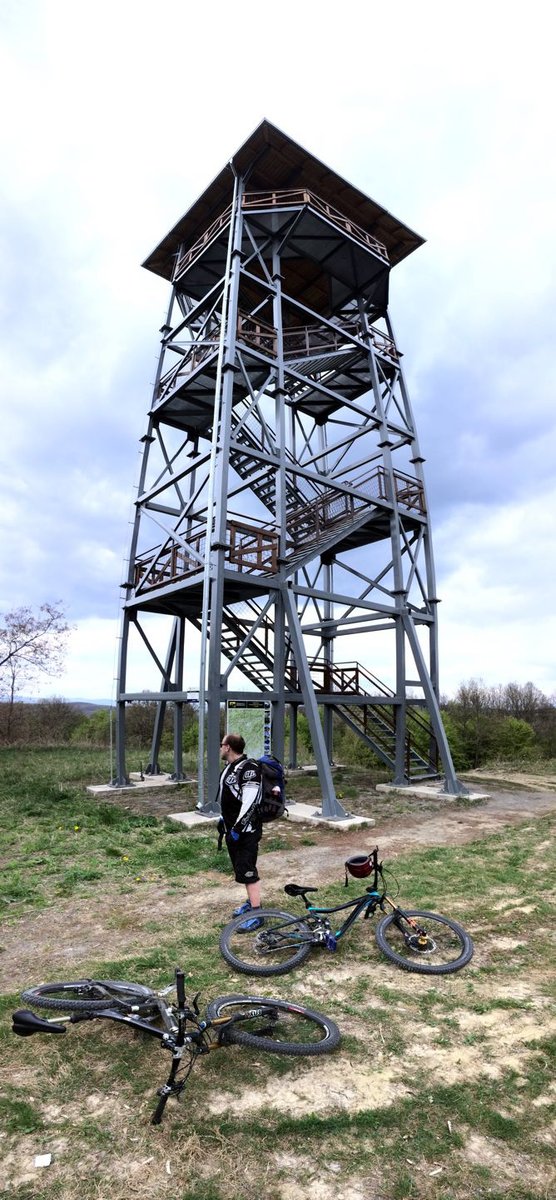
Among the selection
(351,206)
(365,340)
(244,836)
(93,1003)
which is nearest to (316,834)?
(244,836)

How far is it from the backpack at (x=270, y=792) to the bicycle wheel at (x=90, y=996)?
1.91 metres

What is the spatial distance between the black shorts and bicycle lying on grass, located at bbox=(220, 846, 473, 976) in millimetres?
345

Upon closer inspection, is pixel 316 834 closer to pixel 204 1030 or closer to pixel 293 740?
pixel 204 1030

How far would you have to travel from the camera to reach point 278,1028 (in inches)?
151

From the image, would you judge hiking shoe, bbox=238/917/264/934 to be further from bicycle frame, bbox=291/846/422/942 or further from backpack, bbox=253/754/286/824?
backpack, bbox=253/754/286/824

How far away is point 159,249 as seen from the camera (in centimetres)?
1862

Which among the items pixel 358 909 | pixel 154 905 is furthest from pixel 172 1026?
pixel 154 905

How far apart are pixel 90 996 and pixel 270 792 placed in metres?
2.21

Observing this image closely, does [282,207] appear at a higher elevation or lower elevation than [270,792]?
higher

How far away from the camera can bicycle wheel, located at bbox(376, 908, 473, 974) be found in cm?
484

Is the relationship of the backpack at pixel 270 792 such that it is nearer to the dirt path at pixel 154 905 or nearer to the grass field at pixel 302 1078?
the grass field at pixel 302 1078

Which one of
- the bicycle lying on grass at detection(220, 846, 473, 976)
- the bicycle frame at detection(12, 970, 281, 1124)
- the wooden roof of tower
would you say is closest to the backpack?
the bicycle lying on grass at detection(220, 846, 473, 976)

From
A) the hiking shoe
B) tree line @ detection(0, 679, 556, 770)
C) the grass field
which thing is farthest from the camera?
tree line @ detection(0, 679, 556, 770)

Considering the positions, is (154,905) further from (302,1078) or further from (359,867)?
(302,1078)
